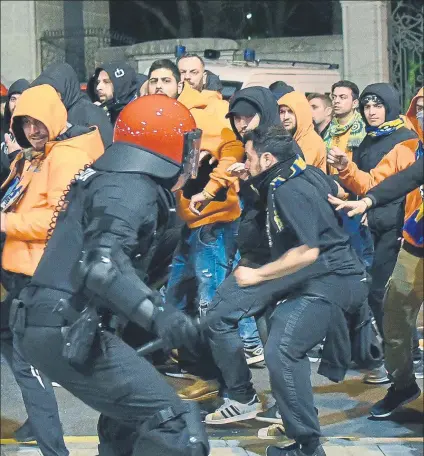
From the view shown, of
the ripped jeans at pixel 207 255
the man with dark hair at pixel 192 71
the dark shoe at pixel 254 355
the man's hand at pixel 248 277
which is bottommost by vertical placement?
the dark shoe at pixel 254 355

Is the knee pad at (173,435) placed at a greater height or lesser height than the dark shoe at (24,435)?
greater

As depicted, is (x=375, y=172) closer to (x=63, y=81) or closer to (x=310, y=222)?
(x=310, y=222)

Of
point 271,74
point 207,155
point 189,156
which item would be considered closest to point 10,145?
point 207,155

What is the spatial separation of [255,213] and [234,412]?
123 centimetres

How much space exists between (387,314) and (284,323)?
1060mm

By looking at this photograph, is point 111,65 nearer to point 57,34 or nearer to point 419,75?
point 419,75

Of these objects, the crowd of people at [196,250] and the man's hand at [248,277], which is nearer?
the crowd of people at [196,250]

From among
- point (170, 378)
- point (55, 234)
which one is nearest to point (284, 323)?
point (55, 234)

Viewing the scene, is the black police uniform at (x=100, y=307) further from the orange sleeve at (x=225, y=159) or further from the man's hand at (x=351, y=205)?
the orange sleeve at (x=225, y=159)

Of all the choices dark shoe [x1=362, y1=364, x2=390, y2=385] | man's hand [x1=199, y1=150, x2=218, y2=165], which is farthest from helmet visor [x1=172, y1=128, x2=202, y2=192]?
dark shoe [x1=362, y1=364, x2=390, y2=385]

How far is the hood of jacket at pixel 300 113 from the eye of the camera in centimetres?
798

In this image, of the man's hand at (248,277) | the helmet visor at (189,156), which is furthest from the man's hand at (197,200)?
the helmet visor at (189,156)

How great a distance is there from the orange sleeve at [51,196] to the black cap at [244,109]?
1191mm

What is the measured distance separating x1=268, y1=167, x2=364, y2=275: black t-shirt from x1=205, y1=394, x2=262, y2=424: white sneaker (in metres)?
1.23
